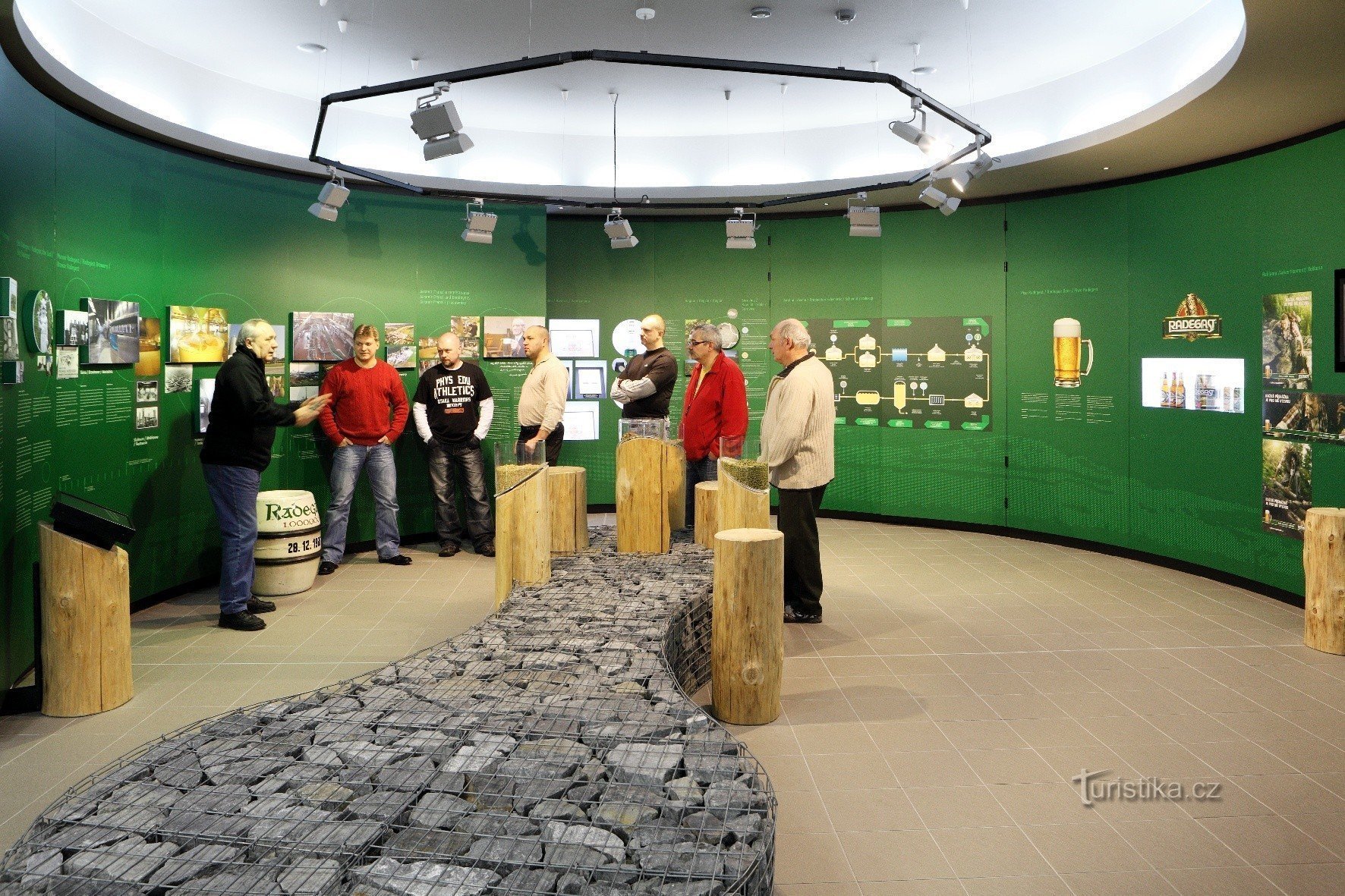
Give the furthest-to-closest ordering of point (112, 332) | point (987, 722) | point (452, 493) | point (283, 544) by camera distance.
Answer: point (452, 493)
point (283, 544)
point (112, 332)
point (987, 722)

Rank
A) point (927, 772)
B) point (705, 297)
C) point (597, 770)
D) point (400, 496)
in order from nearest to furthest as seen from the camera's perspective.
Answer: point (597, 770)
point (927, 772)
point (400, 496)
point (705, 297)

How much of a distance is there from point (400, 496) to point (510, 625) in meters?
4.60

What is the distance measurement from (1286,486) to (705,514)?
13.0 ft

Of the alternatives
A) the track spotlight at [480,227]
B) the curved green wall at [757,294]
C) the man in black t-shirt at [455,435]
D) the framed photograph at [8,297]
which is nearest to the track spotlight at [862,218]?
the curved green wall at [757,294]

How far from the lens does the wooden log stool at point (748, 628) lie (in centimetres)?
421

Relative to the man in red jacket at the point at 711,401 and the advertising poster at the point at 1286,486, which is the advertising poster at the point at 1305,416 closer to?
the advertising poster at the point at 1286,486

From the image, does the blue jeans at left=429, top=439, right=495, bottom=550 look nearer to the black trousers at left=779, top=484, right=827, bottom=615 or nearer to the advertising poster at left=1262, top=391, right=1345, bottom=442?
the black trousers at left=779, top=484, right=827, bottom=615

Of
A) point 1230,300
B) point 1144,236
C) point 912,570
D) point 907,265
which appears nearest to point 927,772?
point 912,570

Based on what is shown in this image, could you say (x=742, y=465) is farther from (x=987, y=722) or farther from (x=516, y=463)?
(x=987, y=722)

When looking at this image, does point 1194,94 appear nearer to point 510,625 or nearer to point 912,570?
point 912,570

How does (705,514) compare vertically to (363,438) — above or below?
below

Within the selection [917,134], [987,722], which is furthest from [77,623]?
[917,134]

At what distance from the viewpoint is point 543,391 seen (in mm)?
7555

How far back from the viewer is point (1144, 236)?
7.89m
